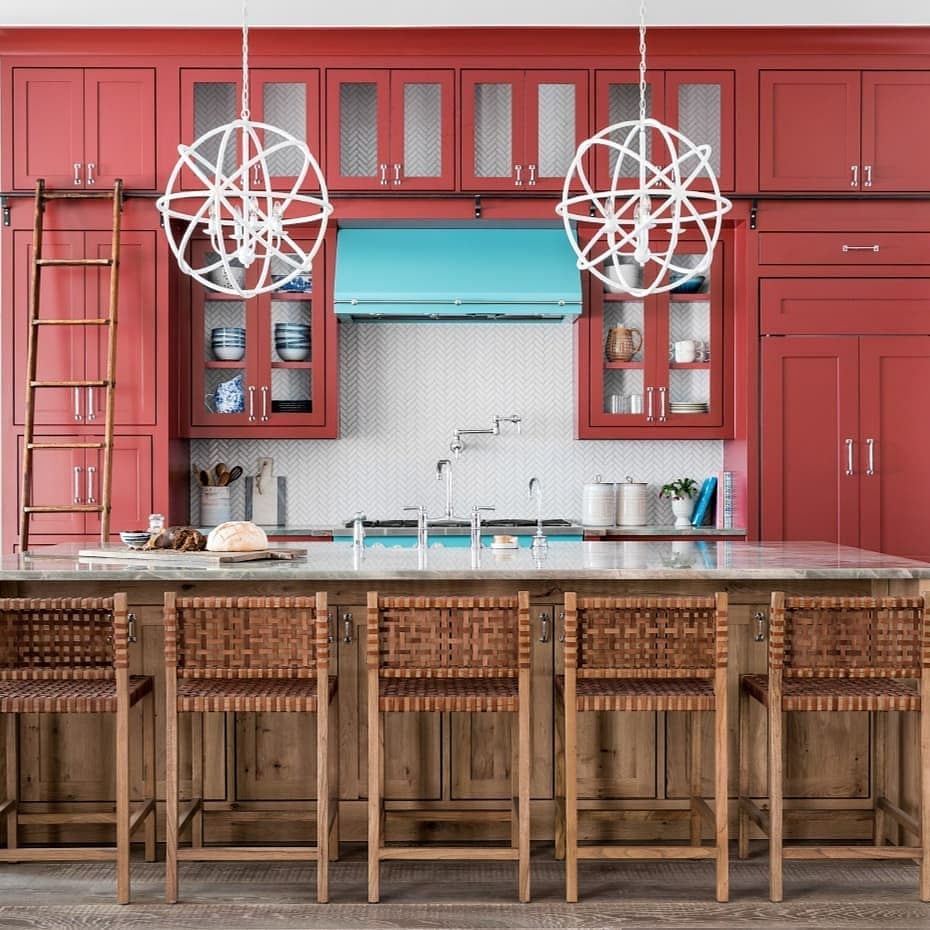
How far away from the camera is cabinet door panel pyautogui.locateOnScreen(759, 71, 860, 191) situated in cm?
495

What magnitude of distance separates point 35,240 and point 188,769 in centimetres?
269

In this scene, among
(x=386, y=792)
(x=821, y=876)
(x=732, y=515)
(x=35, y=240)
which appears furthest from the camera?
(x=732, y=515)

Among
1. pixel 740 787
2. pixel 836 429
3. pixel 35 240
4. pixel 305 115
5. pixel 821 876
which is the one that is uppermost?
pixel 305 115

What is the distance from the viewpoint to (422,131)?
499 cm

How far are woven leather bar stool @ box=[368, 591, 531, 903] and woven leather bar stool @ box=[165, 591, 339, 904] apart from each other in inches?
5.5

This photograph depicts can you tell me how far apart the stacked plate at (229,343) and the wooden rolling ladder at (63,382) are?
0.50m

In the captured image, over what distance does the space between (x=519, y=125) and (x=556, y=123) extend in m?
0.18

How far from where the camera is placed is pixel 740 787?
325 centimetres

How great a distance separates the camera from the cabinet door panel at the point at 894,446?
16.4 ft

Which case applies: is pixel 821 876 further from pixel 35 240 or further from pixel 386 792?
pixel 35 240

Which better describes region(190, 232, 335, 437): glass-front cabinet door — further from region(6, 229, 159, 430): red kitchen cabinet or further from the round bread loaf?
the round bread loaf

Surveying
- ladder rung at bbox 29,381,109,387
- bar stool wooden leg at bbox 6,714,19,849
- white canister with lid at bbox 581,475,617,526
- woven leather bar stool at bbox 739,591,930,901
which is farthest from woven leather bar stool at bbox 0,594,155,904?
white canister with lid at bbox 581,475,617,526

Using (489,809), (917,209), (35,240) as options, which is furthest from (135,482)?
(917,209)

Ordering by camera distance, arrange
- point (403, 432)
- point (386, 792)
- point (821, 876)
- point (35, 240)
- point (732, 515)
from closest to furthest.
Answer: point (821, 876), point (386, 792), point (35, 240), point (732, 515), point (403, 432)
